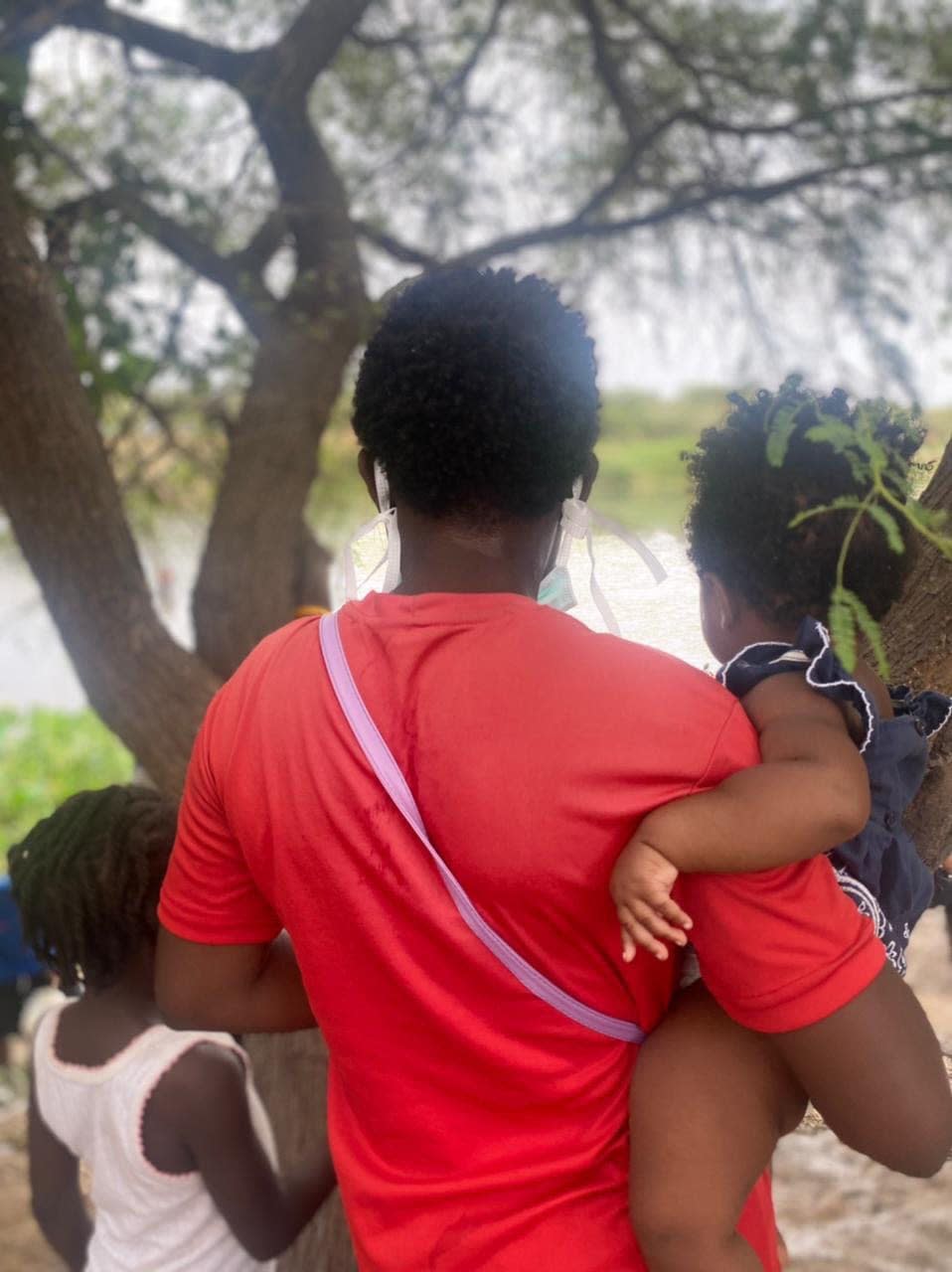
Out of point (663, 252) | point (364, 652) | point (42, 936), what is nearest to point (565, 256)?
point (663, 252)

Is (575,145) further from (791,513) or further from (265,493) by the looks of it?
(791,513)

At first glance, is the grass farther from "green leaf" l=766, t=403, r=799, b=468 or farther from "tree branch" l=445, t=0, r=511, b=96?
"green leaf" l=766, t=403, r=799, b=468

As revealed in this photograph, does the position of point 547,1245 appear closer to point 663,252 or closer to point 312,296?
point 312,296

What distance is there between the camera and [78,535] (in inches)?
126

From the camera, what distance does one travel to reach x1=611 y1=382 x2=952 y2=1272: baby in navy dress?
3.34 feet

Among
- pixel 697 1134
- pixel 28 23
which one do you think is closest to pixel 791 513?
pixel 697 1134

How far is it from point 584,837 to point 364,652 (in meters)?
0.25

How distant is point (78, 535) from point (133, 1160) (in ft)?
5.97

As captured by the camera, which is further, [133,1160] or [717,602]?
[133,1160]

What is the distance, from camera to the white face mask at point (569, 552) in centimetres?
125

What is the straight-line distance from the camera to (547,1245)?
1129 mm

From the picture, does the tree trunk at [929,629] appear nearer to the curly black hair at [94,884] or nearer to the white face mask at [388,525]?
the white face mask at [388,525]

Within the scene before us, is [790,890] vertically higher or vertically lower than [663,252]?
lower

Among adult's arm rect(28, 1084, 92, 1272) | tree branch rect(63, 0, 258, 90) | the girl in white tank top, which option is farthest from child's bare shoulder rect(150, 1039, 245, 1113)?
tree branch rect(63, 0, 258, 90)
